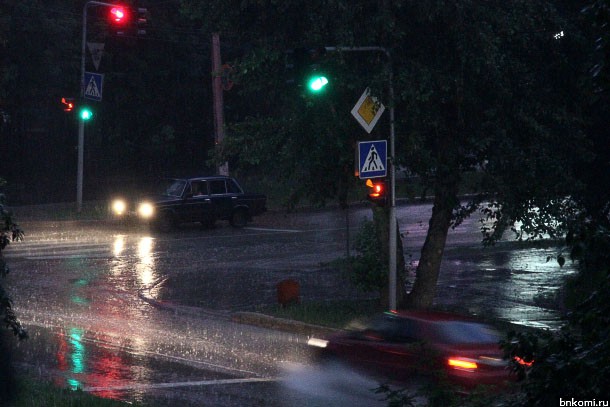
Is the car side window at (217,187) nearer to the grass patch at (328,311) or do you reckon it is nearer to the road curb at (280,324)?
the grass patch at (328,311)

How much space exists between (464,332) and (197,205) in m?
23.6

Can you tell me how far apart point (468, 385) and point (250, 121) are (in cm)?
908

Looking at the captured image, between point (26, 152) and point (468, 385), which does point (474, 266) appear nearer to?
point (468, 385)

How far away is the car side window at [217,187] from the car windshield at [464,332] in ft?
78.2

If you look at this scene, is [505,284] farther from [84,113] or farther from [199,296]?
[84,113]

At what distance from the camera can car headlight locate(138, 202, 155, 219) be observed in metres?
33.6

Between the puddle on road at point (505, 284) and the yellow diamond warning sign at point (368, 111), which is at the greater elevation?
the yellow diamond warning sign at point (368, 111)

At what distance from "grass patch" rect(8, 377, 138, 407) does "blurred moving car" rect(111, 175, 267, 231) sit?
21.8m

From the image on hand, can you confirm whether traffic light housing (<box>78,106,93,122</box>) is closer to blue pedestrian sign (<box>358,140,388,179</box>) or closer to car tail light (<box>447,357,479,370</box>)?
blue pedestrian sign (<box>358,140,388,179</box>)

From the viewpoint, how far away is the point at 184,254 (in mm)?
28281

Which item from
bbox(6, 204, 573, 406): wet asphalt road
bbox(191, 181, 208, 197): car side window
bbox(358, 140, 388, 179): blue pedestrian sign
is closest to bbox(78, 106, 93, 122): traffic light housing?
bbox(6, 204, 573, 406): wet asphalt road

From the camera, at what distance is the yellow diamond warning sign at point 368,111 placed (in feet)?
54.4

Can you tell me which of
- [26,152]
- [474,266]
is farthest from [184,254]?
[26,152]

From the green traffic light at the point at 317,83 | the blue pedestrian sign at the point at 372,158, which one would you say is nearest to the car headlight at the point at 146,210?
the blue pedestrian sign at the point at 372,158
